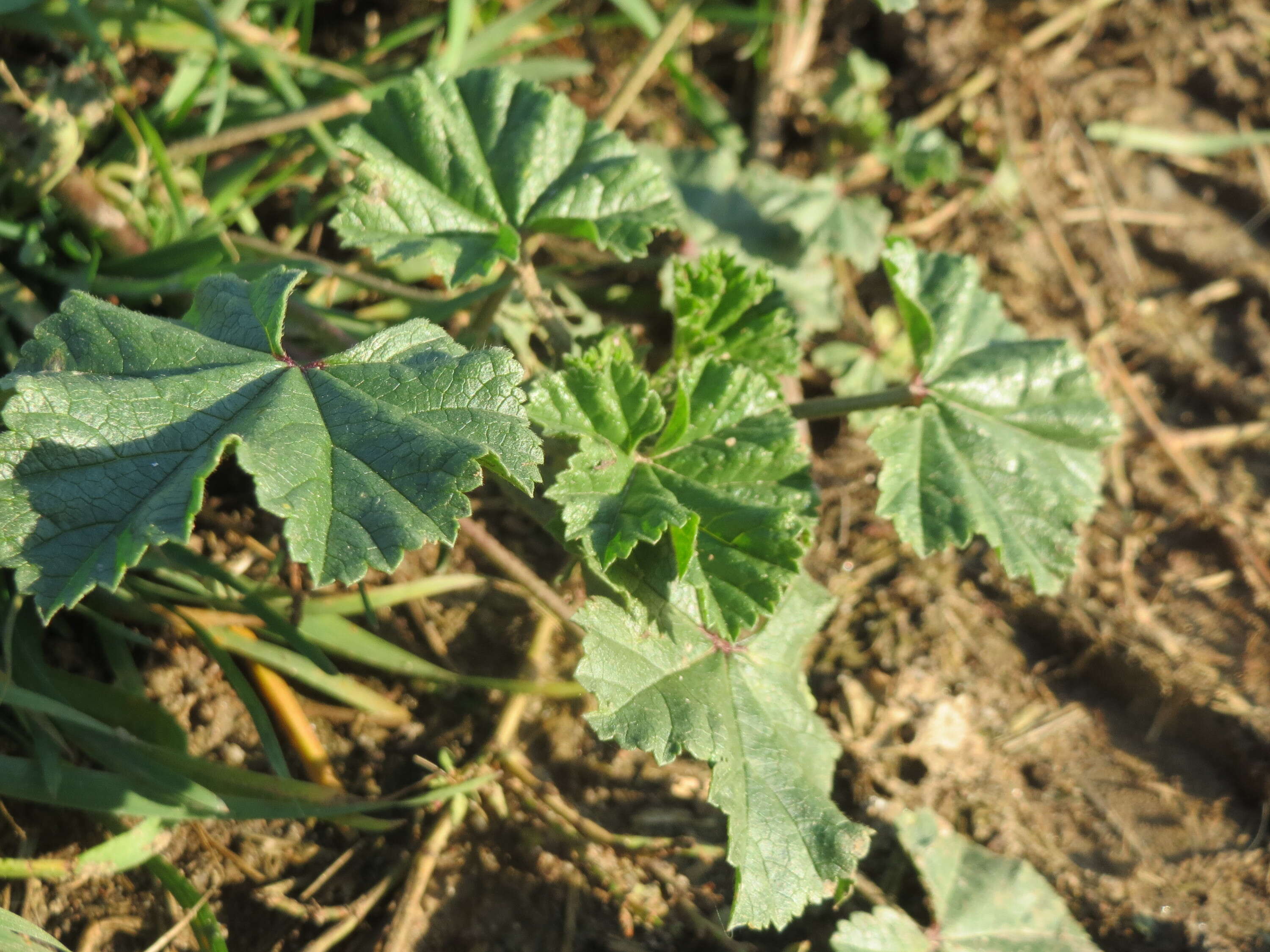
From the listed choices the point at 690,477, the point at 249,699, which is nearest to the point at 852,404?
the point at 690,477

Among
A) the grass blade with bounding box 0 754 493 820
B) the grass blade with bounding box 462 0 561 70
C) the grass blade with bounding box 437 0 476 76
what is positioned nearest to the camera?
the grass blade with bounding box 0 754 493 820

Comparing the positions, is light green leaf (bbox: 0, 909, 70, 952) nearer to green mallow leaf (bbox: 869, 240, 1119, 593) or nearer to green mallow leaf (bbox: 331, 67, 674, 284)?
green mallow leaf (bbox: 331, 67, 674, 284)

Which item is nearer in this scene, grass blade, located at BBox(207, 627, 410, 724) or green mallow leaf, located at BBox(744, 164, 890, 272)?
grass blade, located at BBox(207, 627, 410, 724)

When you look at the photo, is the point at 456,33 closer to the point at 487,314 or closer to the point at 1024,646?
the point at 487,314

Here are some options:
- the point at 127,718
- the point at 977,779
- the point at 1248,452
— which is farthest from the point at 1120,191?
the point at 127,718

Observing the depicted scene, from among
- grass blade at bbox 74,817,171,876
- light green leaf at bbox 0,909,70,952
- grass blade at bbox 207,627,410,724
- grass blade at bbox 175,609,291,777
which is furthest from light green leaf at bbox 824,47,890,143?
light green leaf at bbox 0,909,70,952

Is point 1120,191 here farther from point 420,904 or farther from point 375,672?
point 420,904

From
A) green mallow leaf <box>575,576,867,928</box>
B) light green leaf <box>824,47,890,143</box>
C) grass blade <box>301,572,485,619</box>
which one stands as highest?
light green leaf <box>824,47,890,143</box>
